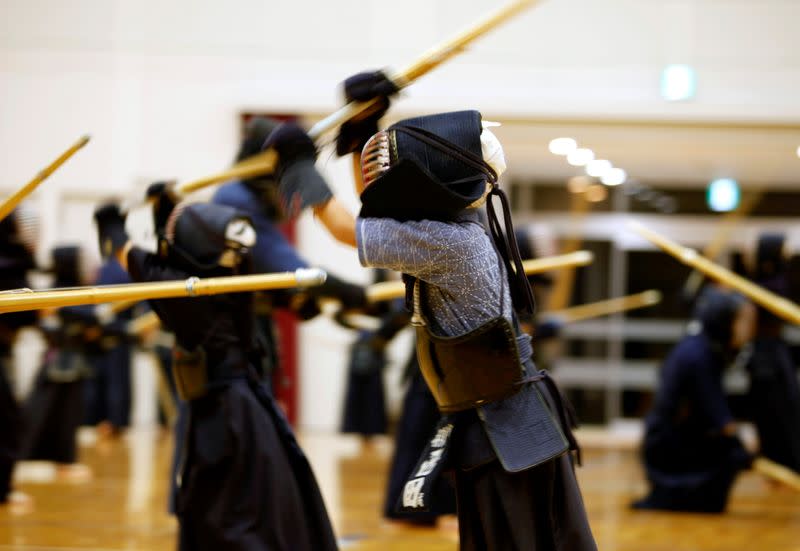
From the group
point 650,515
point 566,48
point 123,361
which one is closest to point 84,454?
point 123,361

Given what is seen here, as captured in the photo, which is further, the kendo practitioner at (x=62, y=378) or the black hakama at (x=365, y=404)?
the black hakama at (x=365, y=404)

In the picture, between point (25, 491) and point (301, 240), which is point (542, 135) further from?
point (25, 491)

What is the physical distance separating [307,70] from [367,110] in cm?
505

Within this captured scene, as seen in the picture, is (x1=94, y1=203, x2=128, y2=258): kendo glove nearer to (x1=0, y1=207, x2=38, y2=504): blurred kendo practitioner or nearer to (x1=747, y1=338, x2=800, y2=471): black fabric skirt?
(x1=0, y1=207, x2=38, y2=504): blurred kendo practitioner

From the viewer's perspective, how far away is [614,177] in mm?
7887

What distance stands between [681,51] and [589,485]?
3.28 m

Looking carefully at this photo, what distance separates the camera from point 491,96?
22.9 ft

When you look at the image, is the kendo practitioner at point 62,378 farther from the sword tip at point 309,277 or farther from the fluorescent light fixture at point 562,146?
the fluorescent light fixture at point 562,146

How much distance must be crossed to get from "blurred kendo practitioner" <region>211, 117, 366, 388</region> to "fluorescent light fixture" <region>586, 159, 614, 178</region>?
443 cm

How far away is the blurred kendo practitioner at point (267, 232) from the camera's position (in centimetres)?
321

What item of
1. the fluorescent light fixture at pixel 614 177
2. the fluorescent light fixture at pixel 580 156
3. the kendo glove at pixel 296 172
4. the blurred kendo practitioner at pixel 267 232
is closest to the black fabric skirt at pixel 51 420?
the blurred kendo practitioner at pixel 267 232

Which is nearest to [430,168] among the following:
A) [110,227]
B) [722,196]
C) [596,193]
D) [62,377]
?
[110,227]

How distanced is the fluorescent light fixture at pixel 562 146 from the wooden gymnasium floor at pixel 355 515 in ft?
7.96

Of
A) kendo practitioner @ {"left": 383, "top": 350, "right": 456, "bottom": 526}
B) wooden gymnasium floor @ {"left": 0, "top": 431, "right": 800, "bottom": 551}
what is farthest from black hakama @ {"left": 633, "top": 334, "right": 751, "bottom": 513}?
kendo practitioner @ {"left": 383, "top": 350, "right": 456, "bottom": 526}
